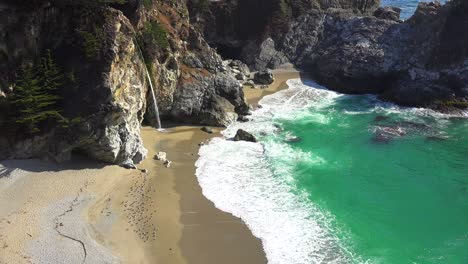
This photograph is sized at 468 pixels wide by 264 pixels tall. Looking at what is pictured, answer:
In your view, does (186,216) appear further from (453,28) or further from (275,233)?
(453,28)

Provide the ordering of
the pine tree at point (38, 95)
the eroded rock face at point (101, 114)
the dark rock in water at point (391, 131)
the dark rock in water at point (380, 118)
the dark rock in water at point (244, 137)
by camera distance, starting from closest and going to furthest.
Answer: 1. the pine tree at point (38, 95)
2. the eroded rock face at point (101, 114)
3. the dark rock in water at point (244, 137)
4. the dark rock in water at point (391, 131)
5. the dark rock in water at point (380, 118)

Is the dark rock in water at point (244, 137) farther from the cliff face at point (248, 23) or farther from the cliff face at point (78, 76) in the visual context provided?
the cliff face at point (248, 23)

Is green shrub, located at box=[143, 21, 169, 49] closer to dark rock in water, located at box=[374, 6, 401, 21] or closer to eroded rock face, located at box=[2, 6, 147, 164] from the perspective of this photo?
eroded rock face, located at box=[2, 6, 147, 164]

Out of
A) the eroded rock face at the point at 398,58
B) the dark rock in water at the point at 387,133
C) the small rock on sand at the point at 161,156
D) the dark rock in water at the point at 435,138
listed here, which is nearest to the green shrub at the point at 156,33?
the small rock on sand at the point at 161,156

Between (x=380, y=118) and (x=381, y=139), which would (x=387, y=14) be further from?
(x=381, y=139)

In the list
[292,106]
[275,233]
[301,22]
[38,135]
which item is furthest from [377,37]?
[38,135]

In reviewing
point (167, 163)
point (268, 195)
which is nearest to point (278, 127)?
point (167, 163)

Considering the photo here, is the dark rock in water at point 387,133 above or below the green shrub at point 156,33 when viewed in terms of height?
below

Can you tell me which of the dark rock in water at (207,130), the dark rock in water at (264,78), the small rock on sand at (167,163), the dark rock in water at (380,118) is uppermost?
the dark rock in water at (264,78)
